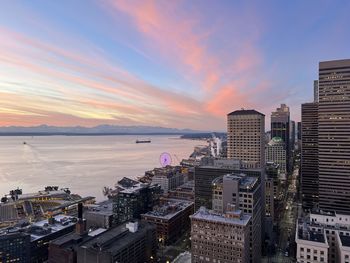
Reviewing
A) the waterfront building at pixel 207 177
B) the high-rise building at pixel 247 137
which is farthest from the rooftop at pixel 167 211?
the high-rise building at pixel 247 137

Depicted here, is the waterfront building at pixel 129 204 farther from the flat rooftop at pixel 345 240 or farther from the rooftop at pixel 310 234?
the flat rooftop at pixel 345 240

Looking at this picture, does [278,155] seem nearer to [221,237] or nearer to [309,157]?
[309,157]

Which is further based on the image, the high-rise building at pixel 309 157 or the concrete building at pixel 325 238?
the high-rise building at pixel 309 157

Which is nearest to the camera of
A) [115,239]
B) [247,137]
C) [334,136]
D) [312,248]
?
[312,248]

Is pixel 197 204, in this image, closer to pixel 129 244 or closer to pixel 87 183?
pixel 129 244

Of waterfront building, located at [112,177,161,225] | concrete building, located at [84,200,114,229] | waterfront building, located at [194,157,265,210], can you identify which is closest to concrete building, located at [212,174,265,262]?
waterfront building, located at [194,157,265,210]

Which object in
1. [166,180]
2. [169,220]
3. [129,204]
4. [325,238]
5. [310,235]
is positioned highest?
[310,235]

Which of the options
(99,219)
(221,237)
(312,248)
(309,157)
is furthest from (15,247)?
(309,157)

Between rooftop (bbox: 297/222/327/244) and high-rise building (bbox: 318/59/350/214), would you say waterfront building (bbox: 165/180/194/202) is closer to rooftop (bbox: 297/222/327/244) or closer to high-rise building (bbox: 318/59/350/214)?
high-rise building (bbox: 318/59/350/214)
